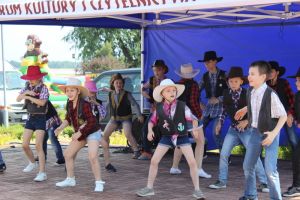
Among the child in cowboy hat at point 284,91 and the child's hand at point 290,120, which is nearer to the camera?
the child's hand at point 290,120

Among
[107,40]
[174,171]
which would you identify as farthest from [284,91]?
[107,40]

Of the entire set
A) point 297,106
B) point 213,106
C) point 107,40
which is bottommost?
point 213,106

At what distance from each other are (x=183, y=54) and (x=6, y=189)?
4.55 m

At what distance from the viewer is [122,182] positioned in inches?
344

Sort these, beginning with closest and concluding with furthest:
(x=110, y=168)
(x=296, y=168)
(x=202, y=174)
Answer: (x=296, y=168), (x=202, y=174), (x=110, y=168)

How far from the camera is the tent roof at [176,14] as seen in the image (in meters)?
6.89

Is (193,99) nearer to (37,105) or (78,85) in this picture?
(78,85)

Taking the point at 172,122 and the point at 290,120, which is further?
the point at 290,120

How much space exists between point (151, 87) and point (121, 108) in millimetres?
637

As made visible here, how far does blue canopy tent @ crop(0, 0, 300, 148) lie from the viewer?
9445 mm

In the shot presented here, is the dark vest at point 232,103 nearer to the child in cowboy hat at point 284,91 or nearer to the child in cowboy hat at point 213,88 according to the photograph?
the child in cowboy hat at point 284,91

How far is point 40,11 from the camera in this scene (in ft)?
27.3

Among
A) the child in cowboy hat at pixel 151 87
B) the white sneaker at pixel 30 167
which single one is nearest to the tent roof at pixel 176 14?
the child in cowboy hat at pixel 151 87

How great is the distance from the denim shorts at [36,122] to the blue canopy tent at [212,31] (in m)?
1.47
